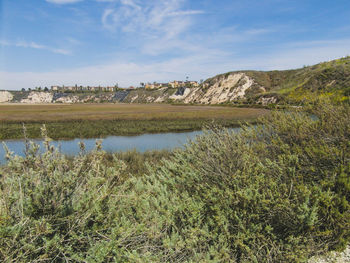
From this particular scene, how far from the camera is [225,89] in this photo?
303 ft

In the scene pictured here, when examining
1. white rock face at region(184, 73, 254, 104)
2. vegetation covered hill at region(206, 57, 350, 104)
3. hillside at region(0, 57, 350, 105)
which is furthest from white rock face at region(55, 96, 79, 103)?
vegetation covered hill at region(206, 57, 350, 104)

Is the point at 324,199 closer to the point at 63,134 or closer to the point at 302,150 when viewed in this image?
the point at 302,150

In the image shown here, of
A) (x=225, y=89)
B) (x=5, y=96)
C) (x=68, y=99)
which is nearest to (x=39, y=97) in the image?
(x=68, y=99)

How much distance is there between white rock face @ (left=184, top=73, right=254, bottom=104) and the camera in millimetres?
85188

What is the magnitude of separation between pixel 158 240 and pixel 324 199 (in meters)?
2.49

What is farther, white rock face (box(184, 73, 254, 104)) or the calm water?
white rock face (box(184, 73, 254, 104))

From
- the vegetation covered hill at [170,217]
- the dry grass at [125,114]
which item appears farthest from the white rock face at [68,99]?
the vegetation covered hill at [170,217]

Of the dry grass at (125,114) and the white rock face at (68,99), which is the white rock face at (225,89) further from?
the white rock face at (68,99)

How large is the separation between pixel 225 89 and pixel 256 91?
15628 mm

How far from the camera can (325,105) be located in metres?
5.81

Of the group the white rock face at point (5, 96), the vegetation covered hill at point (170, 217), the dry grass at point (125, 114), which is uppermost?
the white rock face at point (5, 96)

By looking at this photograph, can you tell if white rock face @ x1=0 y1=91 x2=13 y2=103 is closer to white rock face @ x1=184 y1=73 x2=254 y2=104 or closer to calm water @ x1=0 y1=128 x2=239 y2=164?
white rock face @ x1=184 y1=73 x2=254 y2=104

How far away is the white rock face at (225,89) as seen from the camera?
8519 centimetres

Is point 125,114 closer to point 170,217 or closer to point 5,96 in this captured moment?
point 170,217
